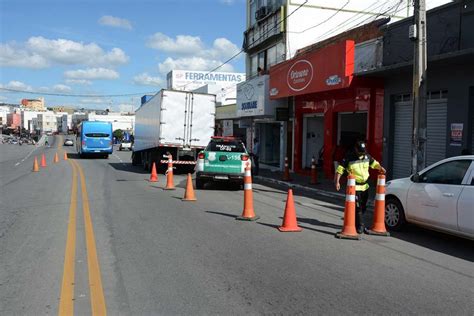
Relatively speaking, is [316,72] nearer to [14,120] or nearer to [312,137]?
[312,137]

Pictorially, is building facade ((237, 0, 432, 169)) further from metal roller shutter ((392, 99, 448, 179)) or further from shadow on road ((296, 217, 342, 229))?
shadow on road ((296, 217, 342, 229))

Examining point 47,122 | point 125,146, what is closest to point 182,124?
point 125,146

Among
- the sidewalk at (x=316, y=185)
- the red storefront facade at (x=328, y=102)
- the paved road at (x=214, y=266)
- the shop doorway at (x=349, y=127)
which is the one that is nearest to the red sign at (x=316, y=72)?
the red storefront facade at (x=328, y=102)

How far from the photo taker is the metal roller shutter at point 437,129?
1434cm

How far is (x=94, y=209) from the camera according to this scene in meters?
11.1

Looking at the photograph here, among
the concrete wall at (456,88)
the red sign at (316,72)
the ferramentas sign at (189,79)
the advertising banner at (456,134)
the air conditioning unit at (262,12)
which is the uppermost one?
the ferramentas sign at (189,79)

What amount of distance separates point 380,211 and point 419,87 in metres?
4.38

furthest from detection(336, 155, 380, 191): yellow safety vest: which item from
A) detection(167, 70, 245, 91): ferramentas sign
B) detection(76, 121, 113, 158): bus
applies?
detection(167, 70, 245, 91): ferramentas sign

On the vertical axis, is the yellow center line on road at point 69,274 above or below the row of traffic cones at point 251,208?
below

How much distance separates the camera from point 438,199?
314 inches

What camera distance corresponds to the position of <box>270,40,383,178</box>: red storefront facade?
17344 millimetres

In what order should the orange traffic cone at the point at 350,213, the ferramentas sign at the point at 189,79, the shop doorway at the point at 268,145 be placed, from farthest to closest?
the ferramentas sign at the point at 189,79 < the shop doorway at the point at 268,145 < the orange traffic cone at the point at 350,213

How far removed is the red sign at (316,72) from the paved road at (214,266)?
8.04 metres

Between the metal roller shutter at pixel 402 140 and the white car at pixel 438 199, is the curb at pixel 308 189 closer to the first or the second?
the metal roller shutter at pixel 402 140
